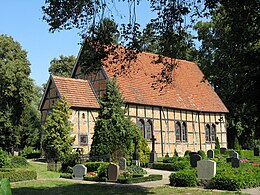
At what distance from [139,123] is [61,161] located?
879cm

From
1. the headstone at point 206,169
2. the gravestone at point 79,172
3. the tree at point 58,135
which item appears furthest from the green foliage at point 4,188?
the tree at point 58,135

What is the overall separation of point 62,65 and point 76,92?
34.2 metres

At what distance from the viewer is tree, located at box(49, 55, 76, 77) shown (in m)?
61.9

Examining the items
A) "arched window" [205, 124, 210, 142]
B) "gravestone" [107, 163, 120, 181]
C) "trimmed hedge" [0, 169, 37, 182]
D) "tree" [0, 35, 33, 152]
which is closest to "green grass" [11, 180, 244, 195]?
"trimmed hedge" [0, 169, 37, 182]

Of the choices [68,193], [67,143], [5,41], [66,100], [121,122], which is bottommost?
[68,193]

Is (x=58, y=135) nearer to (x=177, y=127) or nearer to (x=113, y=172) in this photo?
(x=113, y=172)

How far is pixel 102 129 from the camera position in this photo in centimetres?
2558

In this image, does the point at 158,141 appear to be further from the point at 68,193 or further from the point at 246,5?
the point at 246,5

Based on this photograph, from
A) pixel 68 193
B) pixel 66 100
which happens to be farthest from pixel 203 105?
pixel 68 193

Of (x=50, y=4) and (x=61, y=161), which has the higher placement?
(x=50, y=4)

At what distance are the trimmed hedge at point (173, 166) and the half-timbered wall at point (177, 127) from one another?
17.2ft

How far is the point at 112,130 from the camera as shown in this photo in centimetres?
2564

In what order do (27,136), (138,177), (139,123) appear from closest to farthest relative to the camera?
(138,177) < (139,123) < (27,136)

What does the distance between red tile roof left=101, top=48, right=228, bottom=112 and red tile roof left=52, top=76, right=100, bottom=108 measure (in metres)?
2.56
